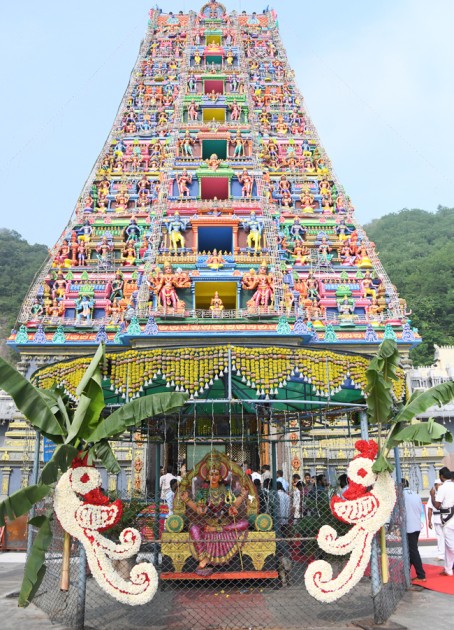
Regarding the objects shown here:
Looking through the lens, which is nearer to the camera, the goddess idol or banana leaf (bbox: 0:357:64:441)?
banana leaf (bbox: 0:357:64:441)

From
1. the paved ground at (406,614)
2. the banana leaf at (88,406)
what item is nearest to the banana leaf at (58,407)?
the banana leaf at (88,406)

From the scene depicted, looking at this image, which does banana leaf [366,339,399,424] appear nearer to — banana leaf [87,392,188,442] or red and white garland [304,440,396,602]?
red and white garland [304,440,396,602]

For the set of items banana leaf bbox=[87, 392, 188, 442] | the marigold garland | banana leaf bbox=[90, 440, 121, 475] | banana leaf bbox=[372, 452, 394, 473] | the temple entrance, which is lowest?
banana leaf bbox=[372, 452, 394, 473]

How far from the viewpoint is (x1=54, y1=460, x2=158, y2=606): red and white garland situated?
6902 millimetres

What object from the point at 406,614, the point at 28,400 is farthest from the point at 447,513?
the point at 28,400

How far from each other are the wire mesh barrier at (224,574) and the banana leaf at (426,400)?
152 centimetres

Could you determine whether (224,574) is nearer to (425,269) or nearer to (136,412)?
(136,412)

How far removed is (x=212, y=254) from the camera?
73.6ft

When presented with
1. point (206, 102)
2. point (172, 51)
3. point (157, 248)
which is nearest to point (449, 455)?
point (157, 248)

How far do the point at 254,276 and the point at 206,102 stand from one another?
44.7ft

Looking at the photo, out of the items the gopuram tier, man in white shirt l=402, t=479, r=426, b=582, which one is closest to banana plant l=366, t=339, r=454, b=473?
man in white shirt l=402, t=479, r=426, b=582

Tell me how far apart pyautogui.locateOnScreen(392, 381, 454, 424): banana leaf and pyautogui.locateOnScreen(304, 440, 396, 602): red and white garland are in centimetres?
68

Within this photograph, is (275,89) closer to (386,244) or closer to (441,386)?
(441,386)

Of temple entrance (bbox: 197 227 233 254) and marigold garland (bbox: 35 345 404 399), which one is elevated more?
temple entrance (bbox: 197 227 233 254)
